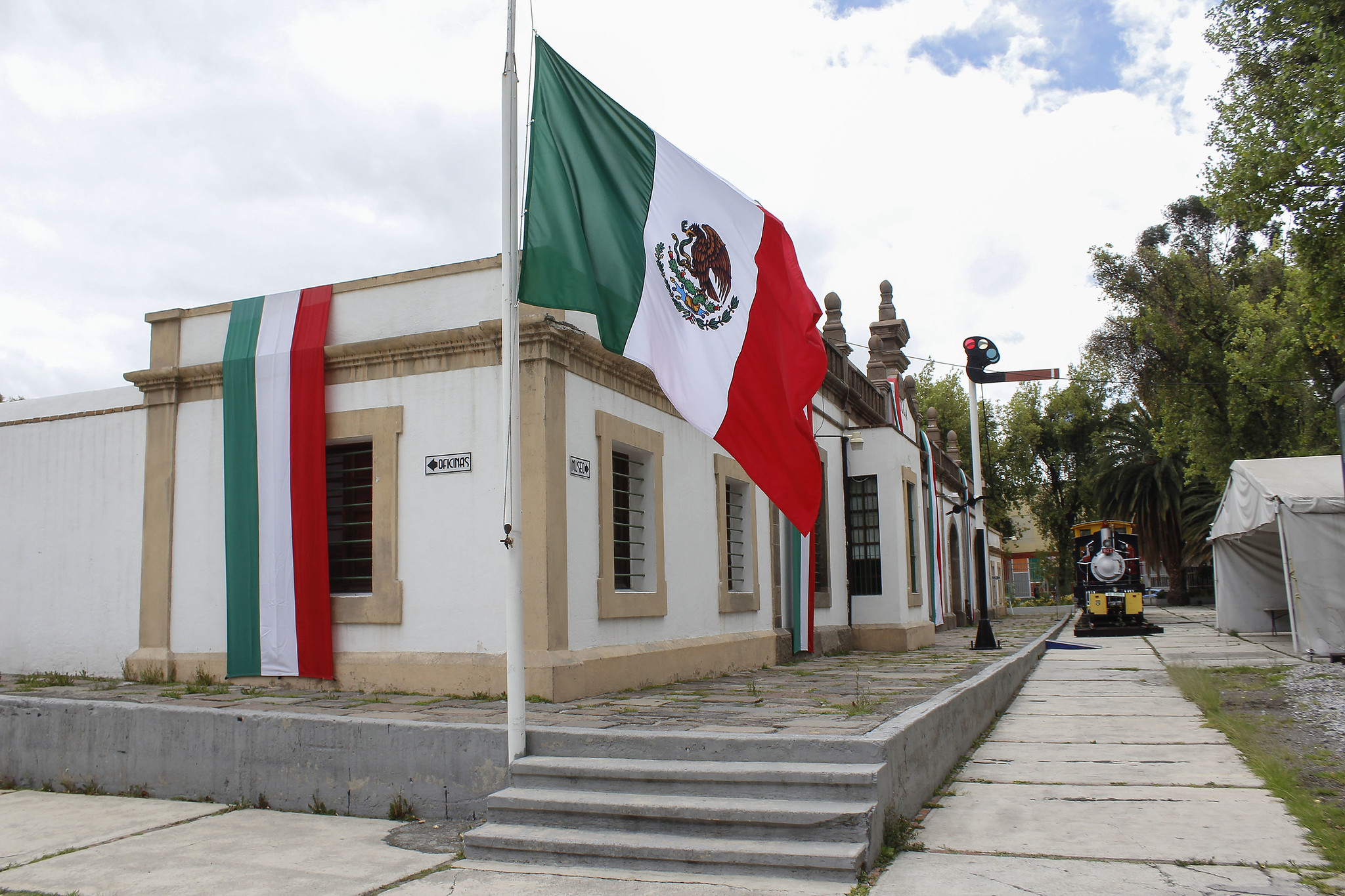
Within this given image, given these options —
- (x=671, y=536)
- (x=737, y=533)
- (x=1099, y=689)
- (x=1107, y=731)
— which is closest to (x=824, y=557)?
(x=737, y=533)

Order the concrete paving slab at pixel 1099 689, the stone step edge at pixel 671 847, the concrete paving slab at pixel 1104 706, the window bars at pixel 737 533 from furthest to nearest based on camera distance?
the window bars at pixel 737 533
the concrete paving slab at pixel 1099 689
the concrete paving slab at pixel 1104 706
the stone step edge at pixel 671 847

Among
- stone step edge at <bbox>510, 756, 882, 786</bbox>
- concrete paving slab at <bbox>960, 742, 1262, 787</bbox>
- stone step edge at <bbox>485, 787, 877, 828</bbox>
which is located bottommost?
concrete paving slab at <bbox>960, 742, 1262, 787</bbox>

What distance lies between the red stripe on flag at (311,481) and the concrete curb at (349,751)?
1673mm

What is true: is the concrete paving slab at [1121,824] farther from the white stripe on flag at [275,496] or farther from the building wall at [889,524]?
the building wall at [889,524]

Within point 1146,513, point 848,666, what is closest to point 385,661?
point 848,666

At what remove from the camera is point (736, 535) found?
13.0 m

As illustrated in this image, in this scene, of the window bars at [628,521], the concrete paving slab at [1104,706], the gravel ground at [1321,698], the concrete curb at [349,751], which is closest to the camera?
the concrete curb at [349,751]

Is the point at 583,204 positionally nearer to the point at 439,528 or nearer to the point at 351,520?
the point at 439,528

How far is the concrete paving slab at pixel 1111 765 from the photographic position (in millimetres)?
6547

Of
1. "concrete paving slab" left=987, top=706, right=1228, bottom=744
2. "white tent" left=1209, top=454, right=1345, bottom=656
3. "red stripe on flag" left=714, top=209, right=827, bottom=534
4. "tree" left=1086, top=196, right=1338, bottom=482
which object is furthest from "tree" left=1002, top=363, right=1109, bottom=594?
"red stripe on flag" left=714, top=209, right=827, bottom=534

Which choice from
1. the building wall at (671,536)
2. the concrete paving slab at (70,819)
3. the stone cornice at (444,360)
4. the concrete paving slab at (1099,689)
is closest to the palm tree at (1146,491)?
the concrete paving slab at (1099,689)

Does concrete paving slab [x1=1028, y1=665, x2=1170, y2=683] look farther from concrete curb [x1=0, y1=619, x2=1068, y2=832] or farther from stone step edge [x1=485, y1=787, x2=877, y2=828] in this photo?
stone step edge [x1=485, y1=787, x2=877, y2=828]

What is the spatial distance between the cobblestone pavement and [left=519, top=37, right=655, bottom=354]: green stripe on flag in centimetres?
279

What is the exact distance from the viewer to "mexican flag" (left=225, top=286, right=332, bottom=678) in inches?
354
